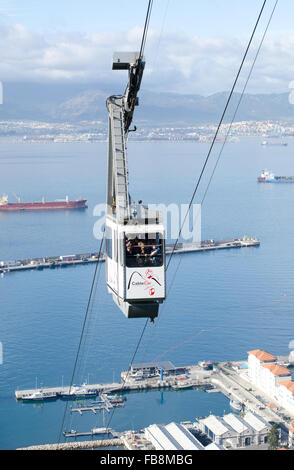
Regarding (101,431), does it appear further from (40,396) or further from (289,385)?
(289,385)

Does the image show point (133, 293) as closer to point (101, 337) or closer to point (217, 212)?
point (101, 337)

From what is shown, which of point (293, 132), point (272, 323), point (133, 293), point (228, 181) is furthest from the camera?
point (293, 132)

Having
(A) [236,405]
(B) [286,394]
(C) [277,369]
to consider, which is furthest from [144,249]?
(C) [277,369]

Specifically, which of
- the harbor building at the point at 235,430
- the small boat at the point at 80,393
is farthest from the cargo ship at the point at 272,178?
the harbor building at the point at 235,430

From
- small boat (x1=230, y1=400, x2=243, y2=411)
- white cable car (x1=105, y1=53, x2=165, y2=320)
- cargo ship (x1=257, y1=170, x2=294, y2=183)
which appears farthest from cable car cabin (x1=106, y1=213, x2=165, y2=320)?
cargo ship (x1=257, y1=170, x2=294, y2=183)

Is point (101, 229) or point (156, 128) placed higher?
point (156, 128)

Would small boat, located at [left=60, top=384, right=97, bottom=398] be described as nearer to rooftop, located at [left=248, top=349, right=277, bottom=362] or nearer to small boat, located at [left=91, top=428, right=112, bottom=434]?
small boat, located at [left=91, top=428, right=112, bottom=434]

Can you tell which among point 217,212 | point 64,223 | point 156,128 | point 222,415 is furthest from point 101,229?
point 156,128
